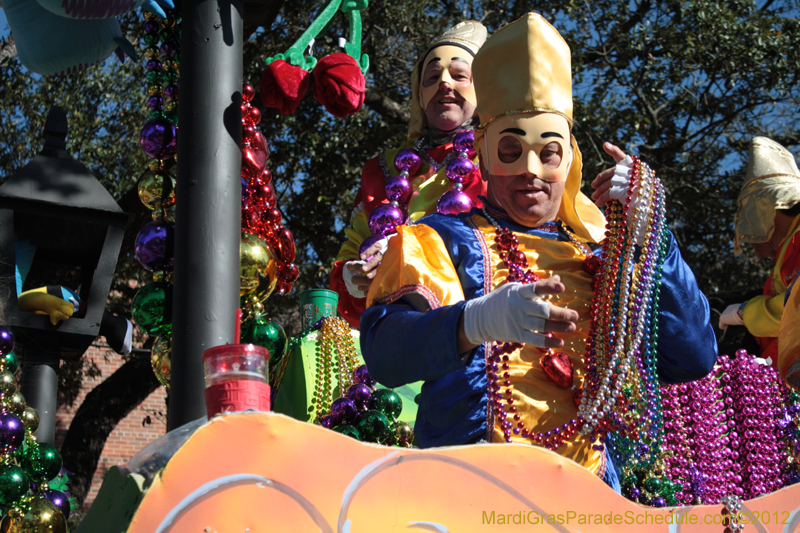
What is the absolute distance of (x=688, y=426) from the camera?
3.35 m

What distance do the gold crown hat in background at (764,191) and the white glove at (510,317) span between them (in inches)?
93.0

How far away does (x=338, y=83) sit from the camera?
2893 millimetres

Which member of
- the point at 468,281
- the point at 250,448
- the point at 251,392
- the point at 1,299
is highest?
the point at 1,299

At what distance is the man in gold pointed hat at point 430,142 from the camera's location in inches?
139

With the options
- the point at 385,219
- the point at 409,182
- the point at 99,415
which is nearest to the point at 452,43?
the point at 409,182

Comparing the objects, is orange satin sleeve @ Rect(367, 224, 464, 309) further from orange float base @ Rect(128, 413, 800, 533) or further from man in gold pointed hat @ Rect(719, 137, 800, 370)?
man in gold pointed hat @ Rect(719, 137, 800, 370)

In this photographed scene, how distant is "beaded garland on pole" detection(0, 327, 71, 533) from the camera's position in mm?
2574

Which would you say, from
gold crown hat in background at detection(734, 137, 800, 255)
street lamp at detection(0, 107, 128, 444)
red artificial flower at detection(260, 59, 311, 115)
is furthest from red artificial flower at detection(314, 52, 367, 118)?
gold crown hat in background at detection(734, 137, 800, 255)

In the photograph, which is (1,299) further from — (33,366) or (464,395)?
(464,395)

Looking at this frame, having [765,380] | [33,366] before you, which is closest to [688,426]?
[765,380]

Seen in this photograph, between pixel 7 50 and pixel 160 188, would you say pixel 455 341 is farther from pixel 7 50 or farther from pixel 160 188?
pixel 7 50

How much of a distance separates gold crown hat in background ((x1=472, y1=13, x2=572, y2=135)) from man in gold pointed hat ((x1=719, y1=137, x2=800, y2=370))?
5.02 ft

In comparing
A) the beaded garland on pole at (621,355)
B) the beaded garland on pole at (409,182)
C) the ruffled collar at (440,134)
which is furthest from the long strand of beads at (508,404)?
the ruffled collar at (440,134)

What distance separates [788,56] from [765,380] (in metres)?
4.52
